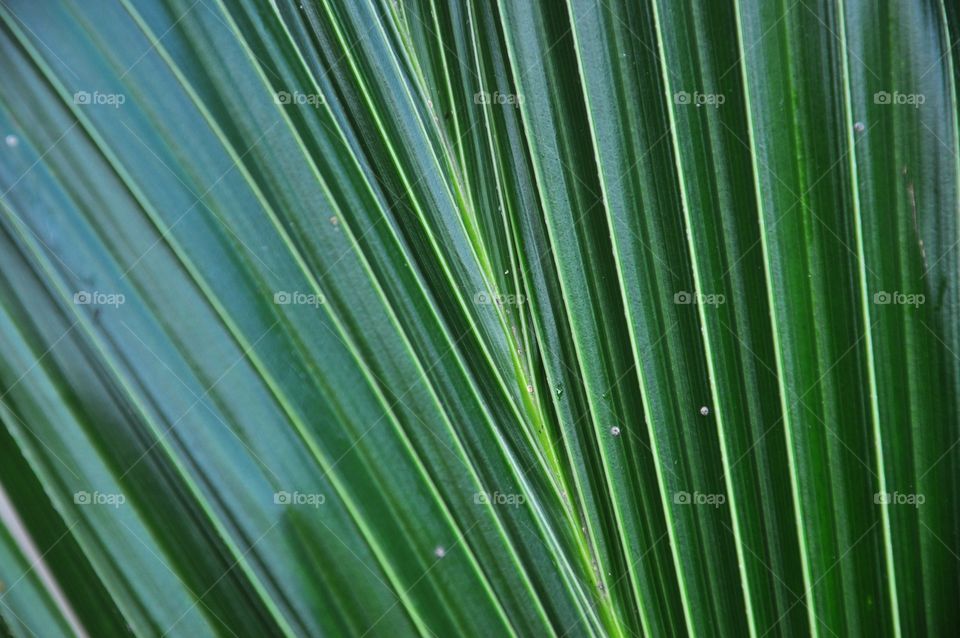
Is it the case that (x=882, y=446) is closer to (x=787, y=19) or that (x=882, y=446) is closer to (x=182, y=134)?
(x=787, y=19)

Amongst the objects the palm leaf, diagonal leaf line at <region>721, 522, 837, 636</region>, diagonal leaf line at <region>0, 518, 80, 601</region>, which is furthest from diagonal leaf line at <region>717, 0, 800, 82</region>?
diagonal leaf line at <region>0, 518, 80, 601</region>

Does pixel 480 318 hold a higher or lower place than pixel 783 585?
higher

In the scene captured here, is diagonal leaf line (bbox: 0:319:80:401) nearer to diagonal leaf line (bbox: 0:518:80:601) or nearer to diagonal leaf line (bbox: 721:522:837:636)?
diagonal leaf line (bbox: 0:518:80:601)

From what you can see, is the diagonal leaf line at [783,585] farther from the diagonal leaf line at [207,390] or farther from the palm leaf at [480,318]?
the diagonal leaf line at [207,390]

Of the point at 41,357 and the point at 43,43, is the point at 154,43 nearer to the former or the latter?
the point at 43,43

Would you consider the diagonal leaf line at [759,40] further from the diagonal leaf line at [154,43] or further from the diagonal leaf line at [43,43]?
the diagonal leaf line at [43,43]

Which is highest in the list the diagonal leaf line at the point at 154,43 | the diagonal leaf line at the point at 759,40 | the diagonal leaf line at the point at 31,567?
the diagonal leaf line at the point at 154,43

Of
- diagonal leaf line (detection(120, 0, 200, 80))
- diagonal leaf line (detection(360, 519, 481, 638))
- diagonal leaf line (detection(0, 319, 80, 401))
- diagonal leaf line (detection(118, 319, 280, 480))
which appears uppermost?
diagonal leaf line (detection(120, 0, 200, 80))

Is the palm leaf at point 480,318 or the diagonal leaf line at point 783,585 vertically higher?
the palm leaf at point 480,318

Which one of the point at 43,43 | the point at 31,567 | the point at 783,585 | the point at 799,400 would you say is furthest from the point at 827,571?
the point at 43,43

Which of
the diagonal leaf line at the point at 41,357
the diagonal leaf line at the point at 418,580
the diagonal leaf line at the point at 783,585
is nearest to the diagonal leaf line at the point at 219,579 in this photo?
the diagonal leaf line at the point at 418,580

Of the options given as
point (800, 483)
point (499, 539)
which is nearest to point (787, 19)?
point (800, 483)

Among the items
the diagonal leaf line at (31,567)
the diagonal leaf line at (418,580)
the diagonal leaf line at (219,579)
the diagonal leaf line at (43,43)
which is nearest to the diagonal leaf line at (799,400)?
the diagonal leaf line at (418,580)
